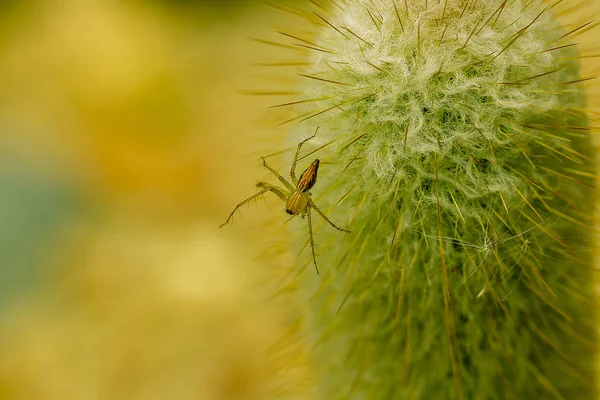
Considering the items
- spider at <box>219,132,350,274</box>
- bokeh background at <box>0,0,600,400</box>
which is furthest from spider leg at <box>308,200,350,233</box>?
bokeh background at <box>0,0,600,400</box>

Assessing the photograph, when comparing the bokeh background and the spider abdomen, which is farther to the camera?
the bokeh background

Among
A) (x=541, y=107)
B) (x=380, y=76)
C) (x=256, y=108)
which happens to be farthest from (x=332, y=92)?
(x=256, y=108)

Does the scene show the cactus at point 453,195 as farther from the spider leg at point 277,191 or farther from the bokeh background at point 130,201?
the bokeh background at point 130,201

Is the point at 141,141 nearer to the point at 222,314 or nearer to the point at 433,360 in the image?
the point at 222,314

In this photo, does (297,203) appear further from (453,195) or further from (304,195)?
(453,195)

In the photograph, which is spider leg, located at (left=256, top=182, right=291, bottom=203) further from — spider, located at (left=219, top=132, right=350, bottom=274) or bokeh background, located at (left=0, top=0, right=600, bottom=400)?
bokeh background, located at (left=0, top=0, right=600, bottom=400)

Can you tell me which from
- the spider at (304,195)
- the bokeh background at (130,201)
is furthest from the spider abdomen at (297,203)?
the bokeh background at (130,201)

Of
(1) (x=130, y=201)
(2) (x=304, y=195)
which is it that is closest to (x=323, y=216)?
(2) (x=304, y=195)
